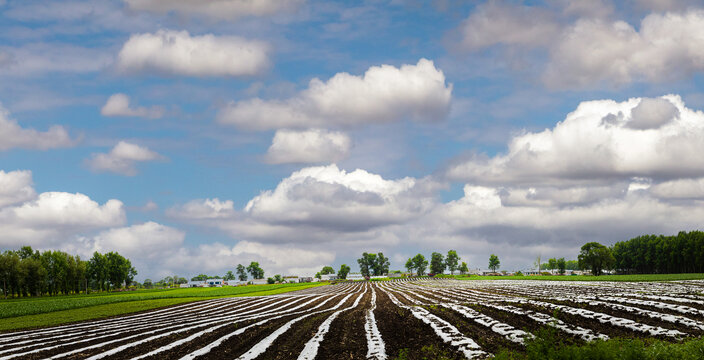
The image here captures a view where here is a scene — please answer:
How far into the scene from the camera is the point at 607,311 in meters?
31.6

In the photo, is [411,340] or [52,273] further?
[52,273]

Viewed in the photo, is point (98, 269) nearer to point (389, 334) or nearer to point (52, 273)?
point (52, 273)

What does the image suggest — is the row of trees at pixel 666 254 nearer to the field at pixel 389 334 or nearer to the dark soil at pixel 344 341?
the field at pixel 389 334

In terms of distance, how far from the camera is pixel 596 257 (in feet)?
470

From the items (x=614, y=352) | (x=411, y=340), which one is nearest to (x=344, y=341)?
(x=411, y=340)

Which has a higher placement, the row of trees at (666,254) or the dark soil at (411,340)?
the dark soil at (411,340)

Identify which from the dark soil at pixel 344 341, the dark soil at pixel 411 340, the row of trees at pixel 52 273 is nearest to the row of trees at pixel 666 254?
the dark soil at pixel 411 340

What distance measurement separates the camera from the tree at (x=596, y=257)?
142875 mm

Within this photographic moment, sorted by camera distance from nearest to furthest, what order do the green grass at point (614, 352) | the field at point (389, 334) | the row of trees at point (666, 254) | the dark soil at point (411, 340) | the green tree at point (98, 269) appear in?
the green grass at point (614, 352), the dark soil at point (411, 340), the field at point (389, 334), the row of trees at point (666, 254), the green tree at point (98, 269)

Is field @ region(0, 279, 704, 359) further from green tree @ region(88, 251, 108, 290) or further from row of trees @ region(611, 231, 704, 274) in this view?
green tree @ region(88, 251, 108, 290)

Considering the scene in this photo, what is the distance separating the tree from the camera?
469 feet

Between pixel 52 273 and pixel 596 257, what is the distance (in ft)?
610

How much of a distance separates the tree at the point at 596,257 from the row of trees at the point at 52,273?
177277 mm

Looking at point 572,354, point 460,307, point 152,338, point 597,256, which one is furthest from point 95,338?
point 597,256
